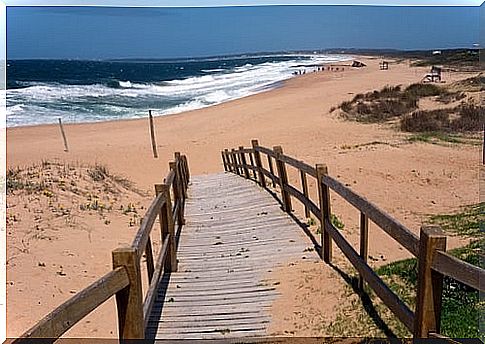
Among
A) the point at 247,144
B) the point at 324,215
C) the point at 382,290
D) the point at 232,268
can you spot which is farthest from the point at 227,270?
the point at 247,144

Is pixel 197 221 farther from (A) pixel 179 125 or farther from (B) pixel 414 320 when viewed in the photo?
(A) pixel 179 125

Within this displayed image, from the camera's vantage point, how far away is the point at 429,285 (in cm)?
279

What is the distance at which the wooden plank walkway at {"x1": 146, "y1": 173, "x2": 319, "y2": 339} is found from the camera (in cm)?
393

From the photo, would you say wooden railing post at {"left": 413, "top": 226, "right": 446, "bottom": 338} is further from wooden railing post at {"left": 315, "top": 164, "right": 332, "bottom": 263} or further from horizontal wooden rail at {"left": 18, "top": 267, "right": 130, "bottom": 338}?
wooden railing post at {"left": 315, "top": 164, "right": 332, "bottom": 263}

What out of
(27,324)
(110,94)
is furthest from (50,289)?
(110,94)

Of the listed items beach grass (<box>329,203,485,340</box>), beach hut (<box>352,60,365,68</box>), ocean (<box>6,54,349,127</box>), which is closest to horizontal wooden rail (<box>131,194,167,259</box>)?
beach grass (<box>329,203,485,340</box>)

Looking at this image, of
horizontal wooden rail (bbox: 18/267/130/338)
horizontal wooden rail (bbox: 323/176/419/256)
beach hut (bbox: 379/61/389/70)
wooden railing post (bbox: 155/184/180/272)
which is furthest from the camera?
beach hut (bbox: 379/61/389/70)

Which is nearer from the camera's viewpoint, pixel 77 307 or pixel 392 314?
pixel 77 307

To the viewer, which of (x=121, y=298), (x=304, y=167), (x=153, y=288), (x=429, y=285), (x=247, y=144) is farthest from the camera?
(x=247, y=144)

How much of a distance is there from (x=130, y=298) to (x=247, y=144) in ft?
60.0

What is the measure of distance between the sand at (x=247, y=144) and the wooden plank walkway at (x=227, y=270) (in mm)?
222

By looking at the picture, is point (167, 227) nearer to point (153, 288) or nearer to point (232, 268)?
point (232, 268)

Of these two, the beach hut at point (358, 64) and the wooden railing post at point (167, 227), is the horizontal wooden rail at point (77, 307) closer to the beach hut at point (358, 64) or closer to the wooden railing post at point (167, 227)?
the wooden railing post at point (167, 227)

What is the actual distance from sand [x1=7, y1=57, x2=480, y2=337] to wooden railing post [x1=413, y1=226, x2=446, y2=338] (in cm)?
106
